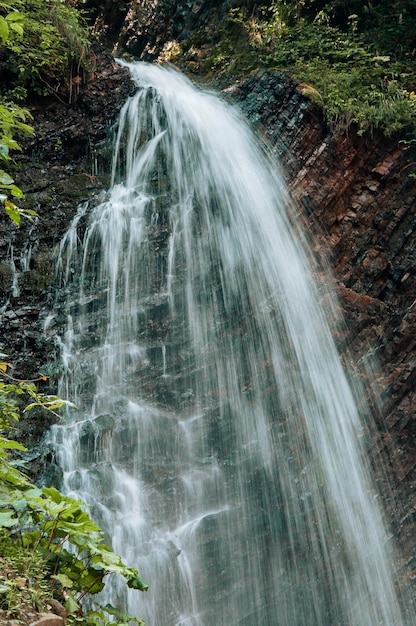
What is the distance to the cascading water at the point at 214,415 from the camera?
6.06 metres

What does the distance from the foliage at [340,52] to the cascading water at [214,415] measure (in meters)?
2.22

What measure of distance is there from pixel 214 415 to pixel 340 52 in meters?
7.92

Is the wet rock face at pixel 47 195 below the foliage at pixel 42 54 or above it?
below

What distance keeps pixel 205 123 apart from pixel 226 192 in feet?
6.33

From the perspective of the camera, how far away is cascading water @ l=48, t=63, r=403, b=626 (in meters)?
6.06

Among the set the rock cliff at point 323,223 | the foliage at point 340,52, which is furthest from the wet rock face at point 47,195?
the foliage at point 340,52

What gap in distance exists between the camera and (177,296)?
7.66 meters

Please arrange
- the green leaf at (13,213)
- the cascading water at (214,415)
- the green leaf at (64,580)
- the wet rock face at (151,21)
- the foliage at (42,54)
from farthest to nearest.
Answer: the wet rock face at (151,21) < the foliage at (42,54) < the cascading water at (214,415) < the green leaf at (13,213) < the green leaf at (64,580)

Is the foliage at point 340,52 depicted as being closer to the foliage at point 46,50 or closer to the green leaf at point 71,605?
the foliage at point 46,50

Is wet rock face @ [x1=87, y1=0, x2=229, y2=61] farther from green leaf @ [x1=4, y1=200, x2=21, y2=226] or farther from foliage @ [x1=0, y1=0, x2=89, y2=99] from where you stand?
green leaf @ [x1=4, y1=200, x2=21, y2=226]

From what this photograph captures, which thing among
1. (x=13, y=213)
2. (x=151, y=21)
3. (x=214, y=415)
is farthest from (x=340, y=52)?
(x=13, y=213)

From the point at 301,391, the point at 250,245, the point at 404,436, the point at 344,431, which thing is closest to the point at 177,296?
the point at 250,245

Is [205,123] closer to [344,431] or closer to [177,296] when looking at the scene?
[177,296]

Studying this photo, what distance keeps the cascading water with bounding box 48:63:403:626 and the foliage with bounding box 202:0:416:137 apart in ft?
7.28
